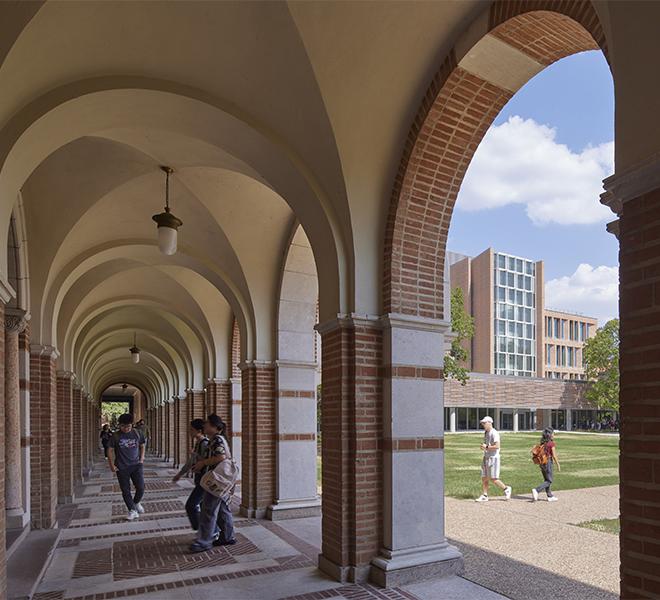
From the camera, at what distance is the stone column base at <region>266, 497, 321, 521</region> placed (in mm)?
9047

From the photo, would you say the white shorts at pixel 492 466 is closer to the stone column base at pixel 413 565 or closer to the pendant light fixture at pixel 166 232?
the stone column base at pixel 413 565

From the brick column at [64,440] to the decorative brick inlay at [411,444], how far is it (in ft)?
27.9

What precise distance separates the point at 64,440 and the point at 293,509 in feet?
19.5

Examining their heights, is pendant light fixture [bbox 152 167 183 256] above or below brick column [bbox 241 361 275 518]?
above

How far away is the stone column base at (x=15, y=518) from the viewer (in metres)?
7.49

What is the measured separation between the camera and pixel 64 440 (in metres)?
12.1

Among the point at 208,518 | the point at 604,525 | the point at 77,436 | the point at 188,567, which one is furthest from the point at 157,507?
the point at 604,525

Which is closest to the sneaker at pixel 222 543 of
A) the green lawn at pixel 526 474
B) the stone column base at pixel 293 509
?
the stone column base at pixel 293 509

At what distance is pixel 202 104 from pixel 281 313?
14.8ft

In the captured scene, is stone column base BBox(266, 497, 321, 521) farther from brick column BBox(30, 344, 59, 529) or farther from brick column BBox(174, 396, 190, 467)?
brick column BBox(174, 396, 190, 467)

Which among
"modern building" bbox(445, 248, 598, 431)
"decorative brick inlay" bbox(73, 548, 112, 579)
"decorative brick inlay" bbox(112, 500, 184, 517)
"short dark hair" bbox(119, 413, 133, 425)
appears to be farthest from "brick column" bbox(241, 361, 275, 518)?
"modern building" bbox(445, 248, 598, 431)

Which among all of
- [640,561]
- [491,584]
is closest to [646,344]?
[640,561]

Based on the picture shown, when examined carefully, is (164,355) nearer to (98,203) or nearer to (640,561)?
(98,203)

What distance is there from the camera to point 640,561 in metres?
2.80
